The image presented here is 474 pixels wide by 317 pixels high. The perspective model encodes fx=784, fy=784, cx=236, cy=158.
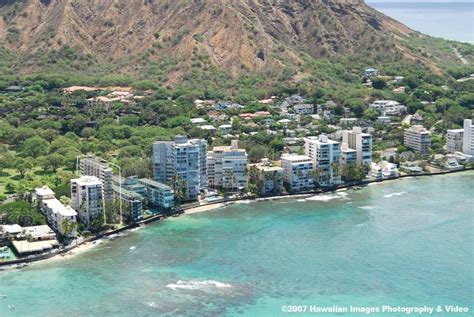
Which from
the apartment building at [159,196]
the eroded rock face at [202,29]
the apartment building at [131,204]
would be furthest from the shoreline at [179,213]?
the eroded rock face at [202,29]

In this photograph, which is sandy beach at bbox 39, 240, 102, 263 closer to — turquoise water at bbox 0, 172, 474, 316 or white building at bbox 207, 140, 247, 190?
turquoise water at bbox 0, 172, 474, 316

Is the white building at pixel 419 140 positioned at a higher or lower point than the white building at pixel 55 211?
higher

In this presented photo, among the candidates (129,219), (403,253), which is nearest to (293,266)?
(403,253)

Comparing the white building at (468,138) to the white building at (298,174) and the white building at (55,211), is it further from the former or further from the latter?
the white building at (55,211)

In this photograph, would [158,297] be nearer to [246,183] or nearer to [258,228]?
[258,228]

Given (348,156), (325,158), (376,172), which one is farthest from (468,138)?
(325,158)

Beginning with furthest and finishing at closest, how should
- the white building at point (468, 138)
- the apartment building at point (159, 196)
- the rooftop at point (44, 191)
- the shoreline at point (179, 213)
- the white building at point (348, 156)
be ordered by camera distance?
the white building at point (468, 138) < the white building at point (348, 156) < the apartment building at point (159, 196) < the rooftop at point (44, 191) < the shoreline at point (179, 213)
